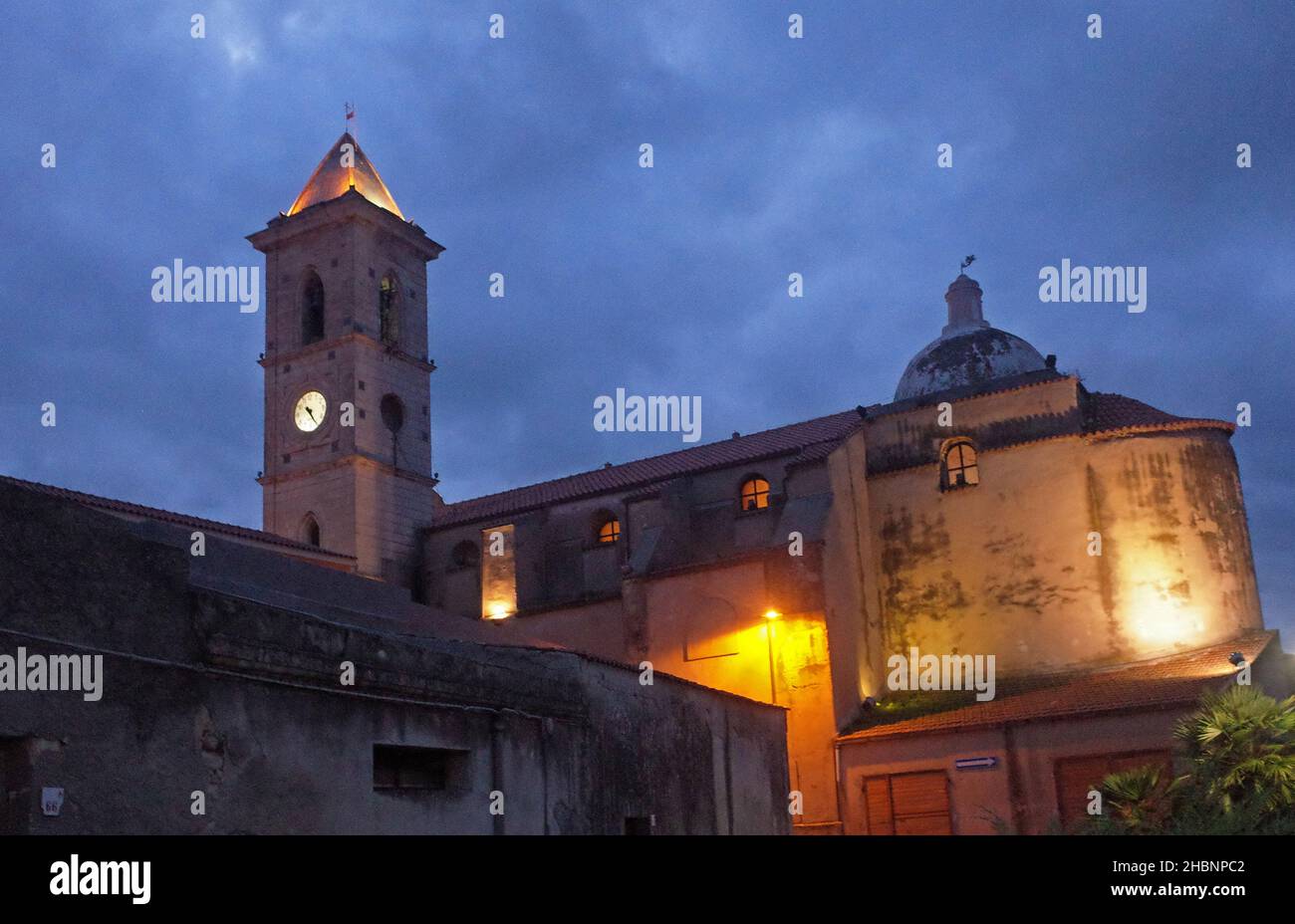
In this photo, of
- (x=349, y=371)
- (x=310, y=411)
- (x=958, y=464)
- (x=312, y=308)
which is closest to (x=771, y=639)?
(x=958, y=464)

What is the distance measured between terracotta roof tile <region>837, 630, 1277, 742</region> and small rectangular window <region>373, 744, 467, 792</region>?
13976 mm

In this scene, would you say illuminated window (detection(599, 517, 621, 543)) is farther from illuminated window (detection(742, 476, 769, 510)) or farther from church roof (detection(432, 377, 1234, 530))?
illuminated window (detection(742, 476, 769, 510))

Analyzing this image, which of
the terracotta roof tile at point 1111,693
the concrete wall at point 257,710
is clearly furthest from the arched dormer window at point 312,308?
the concrete wall at point 257,710

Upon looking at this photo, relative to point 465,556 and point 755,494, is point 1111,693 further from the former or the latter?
point 465,556

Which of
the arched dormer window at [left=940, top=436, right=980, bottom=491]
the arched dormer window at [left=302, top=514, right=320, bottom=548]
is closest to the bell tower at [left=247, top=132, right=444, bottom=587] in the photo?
the arched dormer window at [left=302, top=514, right=320, bottom=548]

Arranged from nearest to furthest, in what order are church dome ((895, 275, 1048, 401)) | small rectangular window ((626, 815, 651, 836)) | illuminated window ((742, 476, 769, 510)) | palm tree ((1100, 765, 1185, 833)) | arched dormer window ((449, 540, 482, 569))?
palm tree ((1100, 765, 1185, 833))
small rectangular window ((626, 815, 651, 836))
illuminated window ((742, 476, 769, 510))
church dome ((895, 275, 1048, 401))
arched dormer window ((449, 540, 482, 569))

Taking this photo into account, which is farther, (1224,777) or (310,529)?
(310,529)

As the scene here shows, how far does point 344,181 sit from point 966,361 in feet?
67.9

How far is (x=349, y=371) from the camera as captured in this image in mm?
38250

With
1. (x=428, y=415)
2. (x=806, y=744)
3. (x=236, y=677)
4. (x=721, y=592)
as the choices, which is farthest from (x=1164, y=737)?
(x=428, y=415)

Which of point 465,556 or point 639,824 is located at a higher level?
point 465,556

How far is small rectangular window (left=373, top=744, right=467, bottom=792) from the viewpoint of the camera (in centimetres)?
1355
